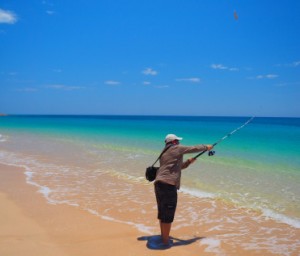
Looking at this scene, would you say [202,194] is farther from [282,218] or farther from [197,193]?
[282,218]

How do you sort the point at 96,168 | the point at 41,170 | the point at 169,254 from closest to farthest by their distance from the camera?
1. the point at 169,254
2. the point at 41,170
3. the point at 96,168

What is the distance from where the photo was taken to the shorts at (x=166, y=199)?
453 centimetres

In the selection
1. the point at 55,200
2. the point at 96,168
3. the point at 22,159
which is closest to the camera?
the point at 55,200

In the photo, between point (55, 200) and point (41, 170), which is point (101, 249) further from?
point (41, 170)

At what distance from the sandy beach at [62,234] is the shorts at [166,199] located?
50 cm

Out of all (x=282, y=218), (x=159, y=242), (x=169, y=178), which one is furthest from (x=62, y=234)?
(x=282, y=218)

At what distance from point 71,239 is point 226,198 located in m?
4.21

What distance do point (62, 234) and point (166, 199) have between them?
178 cm

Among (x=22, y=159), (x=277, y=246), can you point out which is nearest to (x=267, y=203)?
(x=277, y=246)

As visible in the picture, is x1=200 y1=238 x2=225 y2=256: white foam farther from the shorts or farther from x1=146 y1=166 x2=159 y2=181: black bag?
x1=146 y1=166 x2=159 y2=181: black bag

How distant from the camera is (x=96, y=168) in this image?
11.7m

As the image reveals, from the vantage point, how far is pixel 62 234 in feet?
16.5

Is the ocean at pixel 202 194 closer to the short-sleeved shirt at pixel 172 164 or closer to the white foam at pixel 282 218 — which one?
the white foam at pixel 282 218

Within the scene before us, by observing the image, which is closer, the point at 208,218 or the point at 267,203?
the point at 208,218
